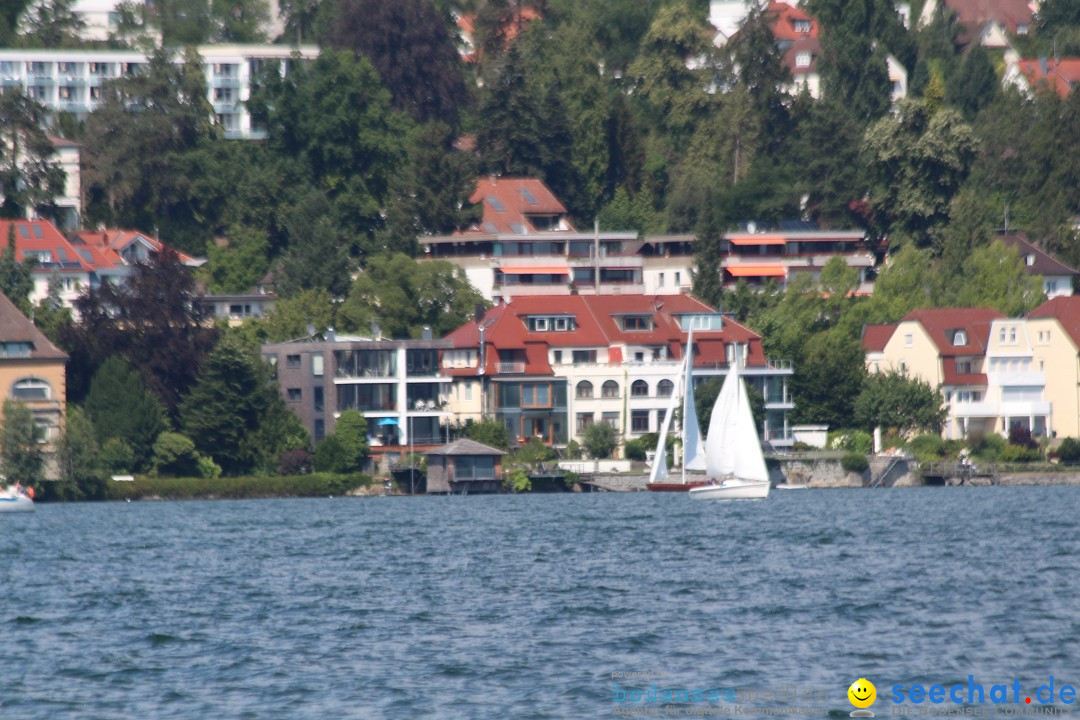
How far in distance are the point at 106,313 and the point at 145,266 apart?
9.97 feet

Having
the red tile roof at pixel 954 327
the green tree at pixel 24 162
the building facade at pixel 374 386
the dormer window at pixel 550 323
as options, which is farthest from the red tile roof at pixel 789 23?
the building facade at pixel 374 386

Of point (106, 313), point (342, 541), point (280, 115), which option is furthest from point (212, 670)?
point (280, 115)

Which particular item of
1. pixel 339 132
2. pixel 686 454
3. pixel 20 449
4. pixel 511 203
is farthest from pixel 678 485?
pixel 339 132

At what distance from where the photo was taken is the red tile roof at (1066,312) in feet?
358

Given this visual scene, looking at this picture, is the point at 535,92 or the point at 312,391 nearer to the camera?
the point at 312,391

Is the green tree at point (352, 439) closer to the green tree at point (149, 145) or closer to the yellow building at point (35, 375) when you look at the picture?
the yellow building at point (35, 375)

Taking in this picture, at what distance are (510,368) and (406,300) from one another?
10.6m

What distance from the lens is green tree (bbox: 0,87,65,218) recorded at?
12612 cm

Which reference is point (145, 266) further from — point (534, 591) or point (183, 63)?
point (534, 591)

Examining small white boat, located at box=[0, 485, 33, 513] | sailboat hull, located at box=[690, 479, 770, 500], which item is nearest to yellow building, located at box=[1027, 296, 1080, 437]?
sailboat hull, located at box=[690, 479, 770, 500]

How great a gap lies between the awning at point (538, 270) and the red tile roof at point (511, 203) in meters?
2.90

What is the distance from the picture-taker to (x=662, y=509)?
7844 cm

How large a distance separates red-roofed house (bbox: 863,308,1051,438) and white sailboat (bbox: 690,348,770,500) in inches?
884

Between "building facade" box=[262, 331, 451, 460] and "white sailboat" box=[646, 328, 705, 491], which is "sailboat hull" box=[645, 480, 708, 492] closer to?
"white sailboat" box=[646, 328, 705, 491]
